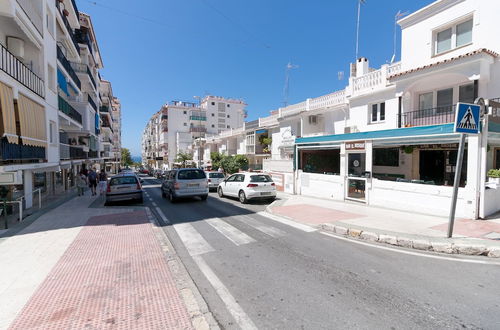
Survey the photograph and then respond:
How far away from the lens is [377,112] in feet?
49.9

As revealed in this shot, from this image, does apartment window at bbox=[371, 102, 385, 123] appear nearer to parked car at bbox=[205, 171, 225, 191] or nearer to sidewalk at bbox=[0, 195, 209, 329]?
parked car at bbox=[205, 171, 225, 191]

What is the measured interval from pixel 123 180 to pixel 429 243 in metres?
12.9

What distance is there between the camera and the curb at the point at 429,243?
5109mm

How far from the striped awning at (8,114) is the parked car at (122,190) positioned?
4.03 metres

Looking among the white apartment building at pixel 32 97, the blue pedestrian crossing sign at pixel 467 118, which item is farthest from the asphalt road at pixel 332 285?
the white apartment building at pixel 32 97

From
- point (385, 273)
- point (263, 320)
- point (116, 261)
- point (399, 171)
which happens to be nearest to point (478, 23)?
point (399, 171)

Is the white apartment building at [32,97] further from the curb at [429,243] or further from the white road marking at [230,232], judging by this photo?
the curb at [429,243]

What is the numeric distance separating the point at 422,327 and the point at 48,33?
20.0 m

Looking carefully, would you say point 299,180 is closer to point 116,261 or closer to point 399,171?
point 399,171

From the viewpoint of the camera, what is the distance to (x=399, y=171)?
14445 mm

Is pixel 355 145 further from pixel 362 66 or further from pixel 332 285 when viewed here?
pixel 332 285

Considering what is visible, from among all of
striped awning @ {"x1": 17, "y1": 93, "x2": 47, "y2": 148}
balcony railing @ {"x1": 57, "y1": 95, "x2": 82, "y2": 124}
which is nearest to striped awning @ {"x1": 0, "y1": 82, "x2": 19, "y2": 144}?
striped awning @ {"x1": 17, "y1": 93, "x2": 47, "y2": 148}

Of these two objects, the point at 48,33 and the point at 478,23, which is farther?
the point at 48,33

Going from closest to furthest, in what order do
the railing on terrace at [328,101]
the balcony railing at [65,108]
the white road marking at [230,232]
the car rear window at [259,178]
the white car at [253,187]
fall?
the white road marking at [230,232] → the white car at [253,187] → the car rear window at [259,178] → the balcony railing at [65,108] → the railing on terrace at [328,101]
